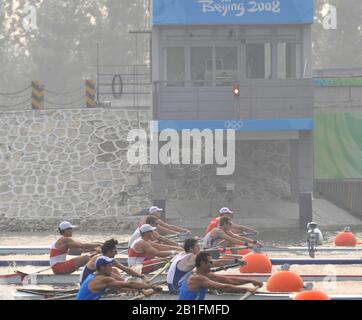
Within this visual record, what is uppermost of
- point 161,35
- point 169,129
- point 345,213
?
point 161,35

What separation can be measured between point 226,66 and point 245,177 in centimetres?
447

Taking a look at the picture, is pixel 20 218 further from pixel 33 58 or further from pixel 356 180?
pixel 33 58

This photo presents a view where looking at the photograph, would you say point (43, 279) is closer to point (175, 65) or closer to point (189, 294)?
point (189, 294)

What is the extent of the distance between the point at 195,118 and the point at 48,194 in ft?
18.4

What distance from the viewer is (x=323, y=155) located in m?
40.5

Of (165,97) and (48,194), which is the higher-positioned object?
(165,97)

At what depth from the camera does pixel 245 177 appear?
3903 centimetres

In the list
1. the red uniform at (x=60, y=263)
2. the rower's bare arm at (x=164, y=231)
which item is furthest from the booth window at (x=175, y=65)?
the red uniform at (x=60, y=263)

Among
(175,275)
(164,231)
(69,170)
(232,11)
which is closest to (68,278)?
(175,275)

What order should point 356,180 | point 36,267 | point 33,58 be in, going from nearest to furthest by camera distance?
point 36,267
point 356,180
point 33,58

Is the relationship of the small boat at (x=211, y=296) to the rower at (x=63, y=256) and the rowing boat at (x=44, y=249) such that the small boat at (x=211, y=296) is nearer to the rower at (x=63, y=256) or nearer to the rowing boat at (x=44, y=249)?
the rower at (x=63, y=256)

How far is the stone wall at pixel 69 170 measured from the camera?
35125 millimetres
